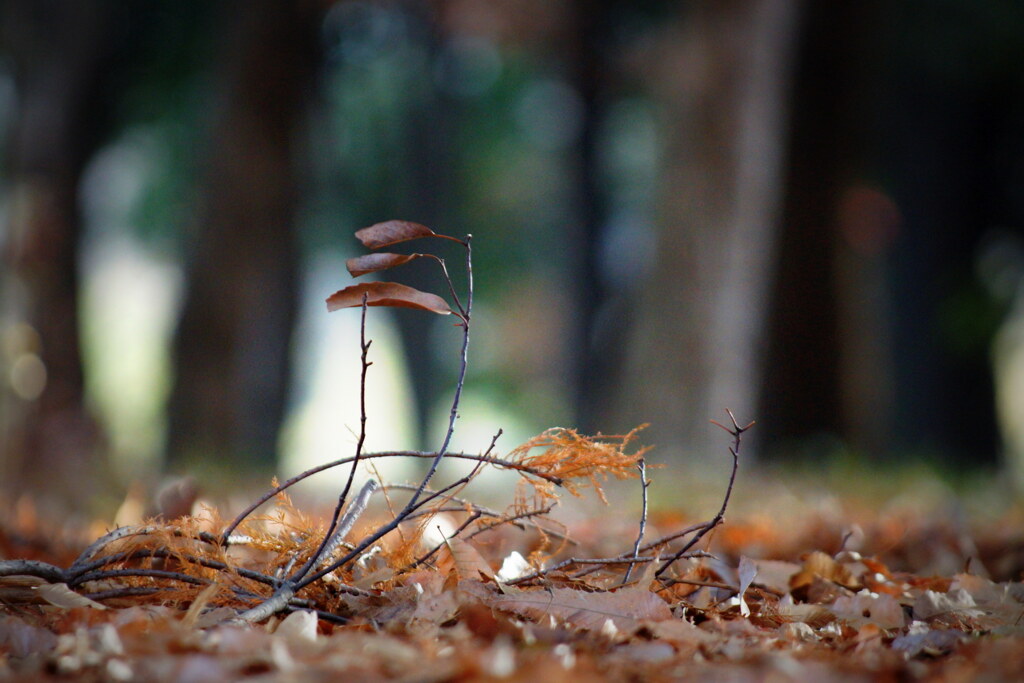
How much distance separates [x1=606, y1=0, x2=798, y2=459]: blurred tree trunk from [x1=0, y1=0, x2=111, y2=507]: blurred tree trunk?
3687mm

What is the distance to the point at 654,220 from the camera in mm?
6781

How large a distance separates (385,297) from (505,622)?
436 millimetres

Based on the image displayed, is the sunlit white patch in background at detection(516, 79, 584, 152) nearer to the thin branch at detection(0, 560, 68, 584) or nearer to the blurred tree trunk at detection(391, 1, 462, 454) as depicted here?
the blurred tree trunk at detection(391, 1, 462, 454)

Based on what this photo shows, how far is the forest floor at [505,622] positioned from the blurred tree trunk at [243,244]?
19.4ft

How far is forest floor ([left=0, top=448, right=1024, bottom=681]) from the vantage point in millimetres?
954

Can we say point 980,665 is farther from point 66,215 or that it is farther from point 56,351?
point 66,215

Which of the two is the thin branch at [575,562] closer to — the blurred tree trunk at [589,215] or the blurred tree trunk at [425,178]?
the blurred tree trunk at [589,215]

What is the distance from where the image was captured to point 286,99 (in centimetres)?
822

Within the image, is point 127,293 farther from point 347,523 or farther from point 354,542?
point 347,523

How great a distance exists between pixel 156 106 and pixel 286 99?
620cm

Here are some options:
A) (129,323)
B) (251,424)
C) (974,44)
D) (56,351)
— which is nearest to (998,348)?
(974,44)

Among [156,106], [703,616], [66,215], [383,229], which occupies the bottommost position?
[703,616]

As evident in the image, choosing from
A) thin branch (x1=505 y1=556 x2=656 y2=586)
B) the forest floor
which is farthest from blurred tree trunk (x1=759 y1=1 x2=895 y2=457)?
thin branch (x1=505 y1=556 x2=656 y2=586)

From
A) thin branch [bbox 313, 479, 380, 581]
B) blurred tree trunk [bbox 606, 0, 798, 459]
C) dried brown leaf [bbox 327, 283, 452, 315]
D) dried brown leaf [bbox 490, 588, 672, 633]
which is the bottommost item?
dried brown leaf [bbox 490, 588, 672, 633]
